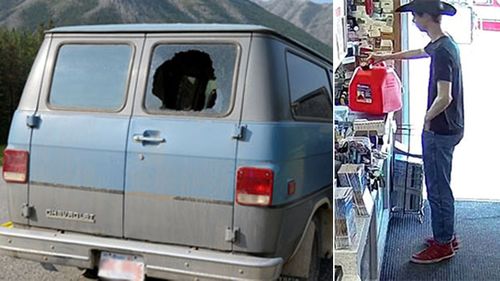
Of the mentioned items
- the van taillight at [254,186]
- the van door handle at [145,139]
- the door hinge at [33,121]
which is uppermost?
the door hinge at [33,121]

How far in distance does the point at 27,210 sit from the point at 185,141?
67 cm

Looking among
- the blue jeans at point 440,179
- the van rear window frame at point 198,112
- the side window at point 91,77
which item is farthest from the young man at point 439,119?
the side window at point 91,77

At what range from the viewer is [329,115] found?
5.62ft

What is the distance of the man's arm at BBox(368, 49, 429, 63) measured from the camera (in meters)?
1.74

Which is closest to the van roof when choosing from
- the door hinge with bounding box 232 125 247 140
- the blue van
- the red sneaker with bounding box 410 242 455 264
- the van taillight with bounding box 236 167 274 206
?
the blue van

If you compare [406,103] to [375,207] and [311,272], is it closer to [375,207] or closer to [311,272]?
[375,207]

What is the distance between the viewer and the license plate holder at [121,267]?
180 cm

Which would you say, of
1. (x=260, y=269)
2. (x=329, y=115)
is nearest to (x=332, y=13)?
(x=329, y=115)

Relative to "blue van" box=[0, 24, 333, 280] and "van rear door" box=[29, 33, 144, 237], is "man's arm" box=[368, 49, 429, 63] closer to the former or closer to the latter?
"blue van" box=[0, 24, 333, 280]

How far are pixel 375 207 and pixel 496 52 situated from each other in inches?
25.6

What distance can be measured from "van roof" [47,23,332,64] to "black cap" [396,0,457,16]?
1.05ft

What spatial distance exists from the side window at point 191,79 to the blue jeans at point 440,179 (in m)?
0.67

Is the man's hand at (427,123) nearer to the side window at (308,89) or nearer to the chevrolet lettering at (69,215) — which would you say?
the side window at (308,89)

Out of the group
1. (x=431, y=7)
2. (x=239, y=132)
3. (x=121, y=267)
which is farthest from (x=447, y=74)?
(x=121, y=267)
